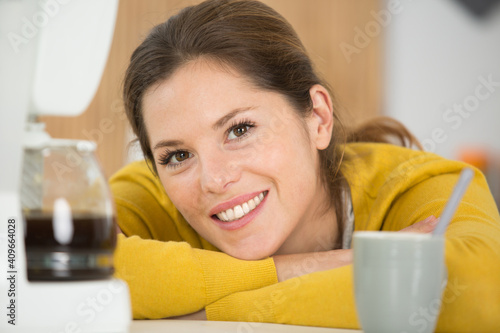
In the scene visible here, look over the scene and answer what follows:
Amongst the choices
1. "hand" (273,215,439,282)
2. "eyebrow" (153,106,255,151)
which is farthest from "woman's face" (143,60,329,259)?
"hand" (273,215,439,282)

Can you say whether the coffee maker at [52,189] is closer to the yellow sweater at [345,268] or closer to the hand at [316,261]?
the yellow sweater at [345,268]

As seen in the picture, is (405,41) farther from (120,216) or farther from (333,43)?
(120,216)

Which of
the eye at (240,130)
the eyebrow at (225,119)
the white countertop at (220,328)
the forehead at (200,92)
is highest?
the forehead at (200,92)

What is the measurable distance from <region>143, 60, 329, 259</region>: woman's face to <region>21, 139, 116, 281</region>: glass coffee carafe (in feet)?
1.32

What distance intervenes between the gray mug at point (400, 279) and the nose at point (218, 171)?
483 millimetres

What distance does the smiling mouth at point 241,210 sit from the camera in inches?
45.5

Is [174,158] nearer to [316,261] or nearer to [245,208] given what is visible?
[245,208]

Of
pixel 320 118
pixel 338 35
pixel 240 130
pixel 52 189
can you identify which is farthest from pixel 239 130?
pixel 338 35

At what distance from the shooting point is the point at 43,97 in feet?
2.19

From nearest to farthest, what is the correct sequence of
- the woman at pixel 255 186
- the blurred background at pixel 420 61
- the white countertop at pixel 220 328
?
the white countertop at pixel 220 328 → the woman at pixel 255 186 → the blurred background at pixel 420 61

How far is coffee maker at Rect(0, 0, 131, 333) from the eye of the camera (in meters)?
0.62

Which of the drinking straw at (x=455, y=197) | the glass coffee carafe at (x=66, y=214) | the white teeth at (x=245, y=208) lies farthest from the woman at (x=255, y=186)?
the glass coffee carafe at (x=66, y=214)

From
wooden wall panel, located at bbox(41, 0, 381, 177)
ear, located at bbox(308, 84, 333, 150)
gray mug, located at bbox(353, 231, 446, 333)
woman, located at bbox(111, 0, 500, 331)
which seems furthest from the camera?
wooden wall panel, located at bbox(41, 0, 381, 177)

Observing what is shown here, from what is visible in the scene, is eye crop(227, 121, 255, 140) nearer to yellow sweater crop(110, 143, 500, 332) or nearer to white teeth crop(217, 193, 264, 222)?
white teeth crop(217, 193, 264, 222)
